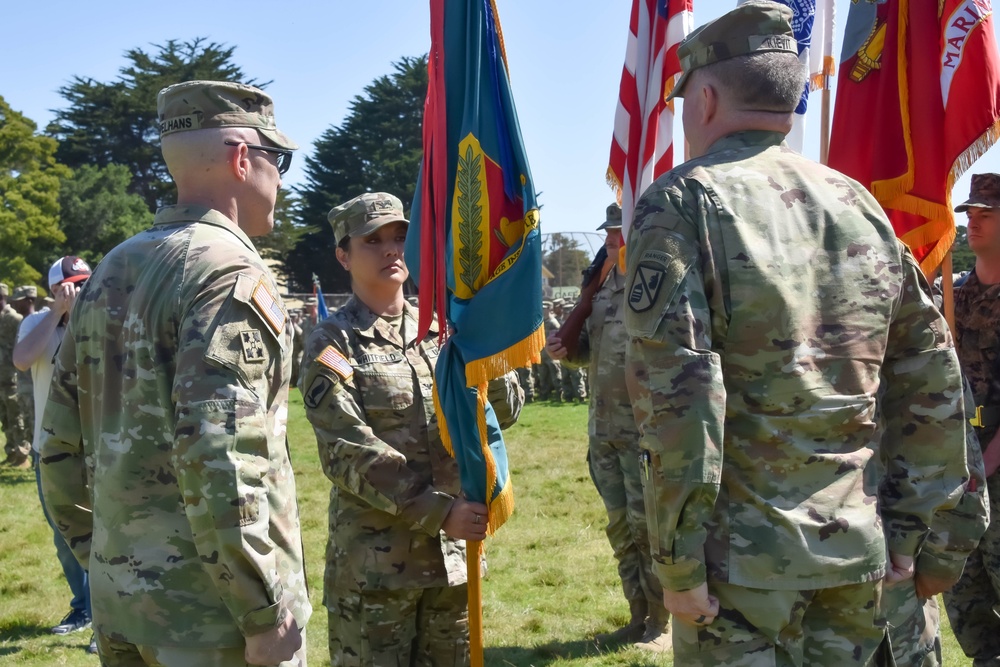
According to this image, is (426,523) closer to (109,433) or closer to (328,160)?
(109,433)

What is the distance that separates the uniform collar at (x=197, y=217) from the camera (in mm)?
2678

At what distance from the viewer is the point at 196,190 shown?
8.95 feet

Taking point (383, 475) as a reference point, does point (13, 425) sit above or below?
below

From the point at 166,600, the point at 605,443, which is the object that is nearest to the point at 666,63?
the point at 605,443

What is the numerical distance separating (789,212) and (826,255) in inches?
6.3

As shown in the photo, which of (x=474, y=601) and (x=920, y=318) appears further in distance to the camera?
(x=474, y=601)

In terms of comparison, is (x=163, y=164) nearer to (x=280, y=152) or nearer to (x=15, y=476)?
(x=15, y=476)

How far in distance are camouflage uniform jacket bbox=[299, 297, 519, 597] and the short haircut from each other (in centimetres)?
174

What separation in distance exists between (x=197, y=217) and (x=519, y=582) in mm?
4990

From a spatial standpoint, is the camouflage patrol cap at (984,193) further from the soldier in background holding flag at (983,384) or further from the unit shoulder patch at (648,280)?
the unit shoulder patch at (648,280)

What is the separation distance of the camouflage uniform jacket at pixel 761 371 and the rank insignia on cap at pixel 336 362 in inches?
59.2

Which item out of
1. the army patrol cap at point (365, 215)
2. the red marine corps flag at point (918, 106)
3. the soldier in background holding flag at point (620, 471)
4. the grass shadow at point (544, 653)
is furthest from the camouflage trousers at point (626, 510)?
the army patrol cap at point (365, 215)

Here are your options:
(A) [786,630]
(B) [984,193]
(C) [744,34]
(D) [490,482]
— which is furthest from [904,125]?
(A) [786,630]

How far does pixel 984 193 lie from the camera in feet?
14.8
